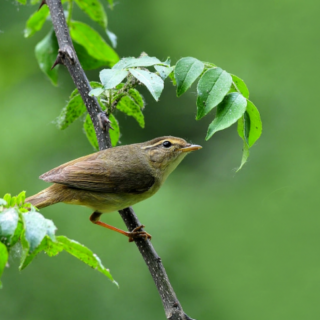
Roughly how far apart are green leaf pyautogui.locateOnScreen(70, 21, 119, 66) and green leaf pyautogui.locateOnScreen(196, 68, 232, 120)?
5.30 ft

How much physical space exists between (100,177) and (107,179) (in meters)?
0.06

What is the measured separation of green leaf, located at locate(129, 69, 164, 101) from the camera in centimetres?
192

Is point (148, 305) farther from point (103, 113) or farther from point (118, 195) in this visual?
point (103, 113)

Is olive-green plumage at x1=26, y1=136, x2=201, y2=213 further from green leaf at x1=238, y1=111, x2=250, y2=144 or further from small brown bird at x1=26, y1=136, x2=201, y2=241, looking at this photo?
green leaf at x1=238, y1=111, x2=250, y2=144

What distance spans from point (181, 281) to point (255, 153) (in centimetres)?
258

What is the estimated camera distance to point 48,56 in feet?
11.2

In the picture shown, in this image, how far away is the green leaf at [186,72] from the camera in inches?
79.5

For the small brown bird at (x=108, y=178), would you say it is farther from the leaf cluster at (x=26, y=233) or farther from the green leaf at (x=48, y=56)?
the leaf cluster at (x=26, y=233)

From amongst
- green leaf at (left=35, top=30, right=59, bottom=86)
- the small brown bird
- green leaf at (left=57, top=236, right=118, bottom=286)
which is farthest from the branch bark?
green leaf at (left=35, top=30, right=59, bottom=86)

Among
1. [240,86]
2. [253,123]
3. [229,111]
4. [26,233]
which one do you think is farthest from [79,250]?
[240,86]

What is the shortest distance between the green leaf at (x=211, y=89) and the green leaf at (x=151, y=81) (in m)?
0.18

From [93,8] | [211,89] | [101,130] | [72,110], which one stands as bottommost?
[211,89]

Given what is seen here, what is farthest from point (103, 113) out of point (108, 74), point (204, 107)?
point (204, 107)

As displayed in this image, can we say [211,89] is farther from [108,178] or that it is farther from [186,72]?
A: [108,178]
